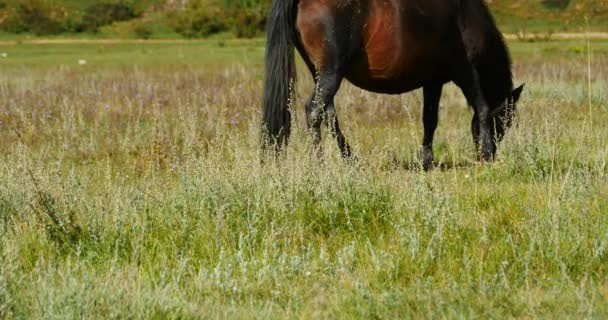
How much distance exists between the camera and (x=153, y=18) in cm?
6631

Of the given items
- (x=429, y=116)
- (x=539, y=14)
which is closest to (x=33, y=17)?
(x=539, y=14)

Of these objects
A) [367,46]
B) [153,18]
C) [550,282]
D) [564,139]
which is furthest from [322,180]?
[153,18]

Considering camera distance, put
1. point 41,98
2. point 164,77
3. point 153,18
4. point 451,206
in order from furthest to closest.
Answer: point 153,18 → point 164,77 → point 41,98 → point 451,206

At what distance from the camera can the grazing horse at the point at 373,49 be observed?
27.7ft

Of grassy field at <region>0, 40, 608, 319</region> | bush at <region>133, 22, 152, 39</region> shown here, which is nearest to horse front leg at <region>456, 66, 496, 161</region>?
grassy field at <region>0, 40, 608, 319</region>

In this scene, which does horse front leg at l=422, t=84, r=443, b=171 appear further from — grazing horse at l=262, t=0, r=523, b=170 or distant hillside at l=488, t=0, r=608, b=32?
distant hillside at l=488, t=0, r=608, b=32

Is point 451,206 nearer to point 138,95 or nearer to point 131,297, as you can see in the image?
point 131,297

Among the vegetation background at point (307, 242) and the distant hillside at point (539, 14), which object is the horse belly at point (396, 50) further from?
the distant hillside at point (539, 14)

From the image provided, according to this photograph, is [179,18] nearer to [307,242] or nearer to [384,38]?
[384,38]

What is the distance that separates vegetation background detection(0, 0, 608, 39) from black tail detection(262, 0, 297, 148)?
130ft

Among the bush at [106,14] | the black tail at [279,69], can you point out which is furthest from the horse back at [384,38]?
the bush at [106,14]

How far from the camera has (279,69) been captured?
8547 millimetres

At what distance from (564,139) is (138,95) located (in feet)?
27.1

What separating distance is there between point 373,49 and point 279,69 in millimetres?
956
